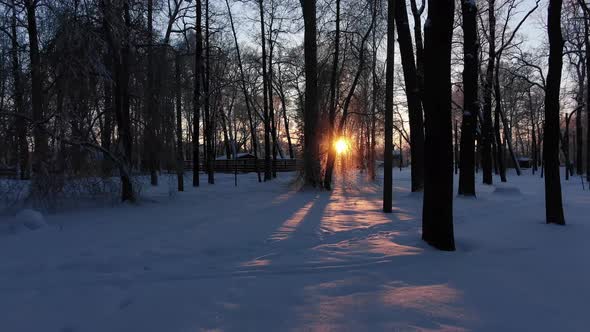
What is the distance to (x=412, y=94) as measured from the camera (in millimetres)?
14531

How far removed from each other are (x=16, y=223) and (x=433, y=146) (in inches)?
303

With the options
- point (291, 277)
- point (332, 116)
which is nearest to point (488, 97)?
point (332, 116)

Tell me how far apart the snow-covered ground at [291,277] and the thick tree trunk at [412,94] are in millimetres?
6107

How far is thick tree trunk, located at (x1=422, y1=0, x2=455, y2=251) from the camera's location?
5965 millimetres

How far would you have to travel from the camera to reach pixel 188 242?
662cm

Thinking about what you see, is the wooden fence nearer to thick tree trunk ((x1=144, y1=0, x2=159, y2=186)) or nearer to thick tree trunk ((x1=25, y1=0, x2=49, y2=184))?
thick tree trunk ((x1=144, y1=0, x2=159, y2=186))

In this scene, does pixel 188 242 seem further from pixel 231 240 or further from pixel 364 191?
pixel 364 191

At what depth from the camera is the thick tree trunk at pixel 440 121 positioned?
19.6 feet

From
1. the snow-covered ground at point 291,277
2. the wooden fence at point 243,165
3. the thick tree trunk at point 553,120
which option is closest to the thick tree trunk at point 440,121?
the snow-covered ground at point 291,277

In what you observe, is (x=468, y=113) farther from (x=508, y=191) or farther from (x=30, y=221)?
(x=30, y=221)

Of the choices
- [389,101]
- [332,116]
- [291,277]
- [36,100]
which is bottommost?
[291,277]

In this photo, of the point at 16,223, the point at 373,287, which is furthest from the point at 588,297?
the point at 16,223

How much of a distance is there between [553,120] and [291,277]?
6.27 meters

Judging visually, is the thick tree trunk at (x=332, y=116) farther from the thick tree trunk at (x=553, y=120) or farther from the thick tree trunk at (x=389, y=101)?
the thick tree trunk at (x=553, y=120)
